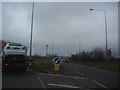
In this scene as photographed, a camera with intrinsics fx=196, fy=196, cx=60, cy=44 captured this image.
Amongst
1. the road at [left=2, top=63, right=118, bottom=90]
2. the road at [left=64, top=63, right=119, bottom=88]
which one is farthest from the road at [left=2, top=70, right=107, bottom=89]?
the road at [left=64, top=63, right=119, bottom=88]

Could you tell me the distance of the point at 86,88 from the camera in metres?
9.62

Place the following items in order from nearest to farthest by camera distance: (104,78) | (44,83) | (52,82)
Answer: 1. (44,83)
2. (52,82)
3. (104,78)

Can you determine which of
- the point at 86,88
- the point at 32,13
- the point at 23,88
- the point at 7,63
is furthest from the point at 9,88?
the point at 32,13

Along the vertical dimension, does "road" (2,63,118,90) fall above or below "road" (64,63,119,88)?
above

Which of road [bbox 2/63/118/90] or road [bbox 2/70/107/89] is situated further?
road [bbox 2/63/118/90]

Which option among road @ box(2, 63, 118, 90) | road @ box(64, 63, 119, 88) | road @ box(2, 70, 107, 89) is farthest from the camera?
road @ box(64, 63, 119, 88)

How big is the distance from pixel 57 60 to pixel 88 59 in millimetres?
73893

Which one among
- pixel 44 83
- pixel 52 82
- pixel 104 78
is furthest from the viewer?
pixel 104 78

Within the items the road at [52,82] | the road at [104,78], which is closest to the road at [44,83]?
the road at [52,82]

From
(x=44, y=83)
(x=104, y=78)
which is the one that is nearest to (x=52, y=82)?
(x=44, y=83)

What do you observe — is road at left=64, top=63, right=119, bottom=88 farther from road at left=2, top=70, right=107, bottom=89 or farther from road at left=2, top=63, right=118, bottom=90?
road at left=2, top=70, right=107, bottom=89

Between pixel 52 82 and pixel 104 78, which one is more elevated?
pixel 52 82

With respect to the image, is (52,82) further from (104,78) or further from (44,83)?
(104,78)

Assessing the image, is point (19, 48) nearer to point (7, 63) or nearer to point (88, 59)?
point (7, 63)
